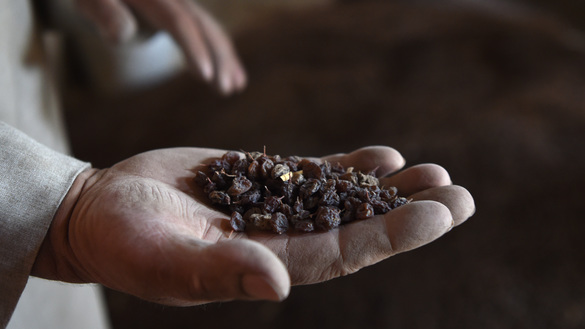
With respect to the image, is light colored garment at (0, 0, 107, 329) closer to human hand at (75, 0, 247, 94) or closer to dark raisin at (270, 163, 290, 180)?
human hand at (75, 0, 247, 94)

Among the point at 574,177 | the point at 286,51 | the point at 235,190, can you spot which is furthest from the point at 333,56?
the point at 235,190

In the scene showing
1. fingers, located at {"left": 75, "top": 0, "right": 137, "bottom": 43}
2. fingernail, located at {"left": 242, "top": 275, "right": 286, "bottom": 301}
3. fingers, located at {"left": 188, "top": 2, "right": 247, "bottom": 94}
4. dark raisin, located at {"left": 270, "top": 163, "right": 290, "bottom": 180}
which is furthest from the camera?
fingers, located at {"left": 188, "top": 2, "right": 247, "bottom": 94}

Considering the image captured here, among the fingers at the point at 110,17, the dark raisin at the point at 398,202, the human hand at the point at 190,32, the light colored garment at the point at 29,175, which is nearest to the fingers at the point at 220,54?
the human hand at the point at 190,32

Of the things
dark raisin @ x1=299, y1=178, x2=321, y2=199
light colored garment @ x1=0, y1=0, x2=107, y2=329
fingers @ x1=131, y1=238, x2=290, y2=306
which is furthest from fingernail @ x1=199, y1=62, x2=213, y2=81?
fingers @ x1=131, y1=238, x2=290, y2=306

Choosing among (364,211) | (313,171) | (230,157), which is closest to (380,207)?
(364,211)

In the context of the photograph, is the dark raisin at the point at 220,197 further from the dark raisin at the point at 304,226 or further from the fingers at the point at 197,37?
the fingers at the point at 197,37

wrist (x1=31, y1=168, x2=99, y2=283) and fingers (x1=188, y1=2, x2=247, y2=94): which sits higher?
fingers (x1=188, y1=2, x2=247, y2=94)
